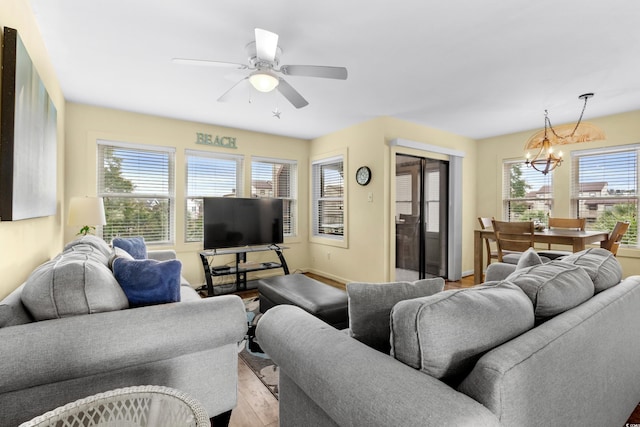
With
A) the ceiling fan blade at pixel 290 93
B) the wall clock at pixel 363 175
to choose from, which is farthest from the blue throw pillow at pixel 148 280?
the wall clock at pixel 363 175

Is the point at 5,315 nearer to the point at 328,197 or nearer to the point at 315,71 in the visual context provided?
the point at 315,71

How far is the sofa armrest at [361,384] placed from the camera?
0.69 meters

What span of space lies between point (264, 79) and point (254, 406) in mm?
2165

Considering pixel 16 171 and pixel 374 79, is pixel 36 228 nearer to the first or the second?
pixel 16 171

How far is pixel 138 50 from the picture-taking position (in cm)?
245

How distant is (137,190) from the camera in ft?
13.2

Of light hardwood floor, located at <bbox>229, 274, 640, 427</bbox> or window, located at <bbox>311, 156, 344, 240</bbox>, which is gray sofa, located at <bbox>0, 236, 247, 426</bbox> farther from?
window, located at <bbox>311, 156, 344, 240</bbox>

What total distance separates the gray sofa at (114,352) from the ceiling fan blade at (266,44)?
155cm

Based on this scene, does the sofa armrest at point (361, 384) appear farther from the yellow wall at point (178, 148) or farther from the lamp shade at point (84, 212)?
the yellow wall at point (178, 148)

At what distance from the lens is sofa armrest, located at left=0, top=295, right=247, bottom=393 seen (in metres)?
1.07

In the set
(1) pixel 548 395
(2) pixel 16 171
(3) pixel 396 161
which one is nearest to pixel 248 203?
(3) pixel 396 161

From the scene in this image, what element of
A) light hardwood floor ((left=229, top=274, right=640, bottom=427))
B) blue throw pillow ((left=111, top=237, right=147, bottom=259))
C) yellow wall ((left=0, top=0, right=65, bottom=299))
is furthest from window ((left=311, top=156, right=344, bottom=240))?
yellow wall ((left=0, top=0, right=65, bottom=299))

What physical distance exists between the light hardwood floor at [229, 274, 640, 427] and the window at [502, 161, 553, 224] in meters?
3.60

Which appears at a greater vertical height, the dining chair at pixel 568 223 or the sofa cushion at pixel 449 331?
the dining chair at pixel 568 223
